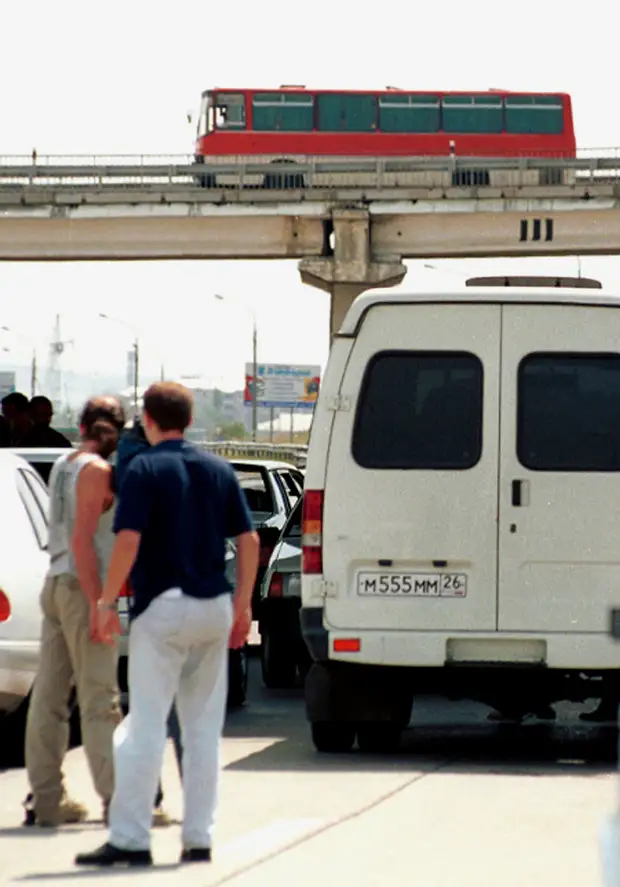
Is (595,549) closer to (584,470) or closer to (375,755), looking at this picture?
(584,470)

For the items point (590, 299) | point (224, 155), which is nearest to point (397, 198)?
point (224, 155)

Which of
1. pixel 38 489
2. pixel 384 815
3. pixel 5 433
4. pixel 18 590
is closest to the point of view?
pixel 384 815

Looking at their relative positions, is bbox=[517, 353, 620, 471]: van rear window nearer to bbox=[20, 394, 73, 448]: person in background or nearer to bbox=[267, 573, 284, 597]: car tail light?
bbox=[267, 573, 284, 597]: car tail light

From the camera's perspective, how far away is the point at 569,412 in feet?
37.0

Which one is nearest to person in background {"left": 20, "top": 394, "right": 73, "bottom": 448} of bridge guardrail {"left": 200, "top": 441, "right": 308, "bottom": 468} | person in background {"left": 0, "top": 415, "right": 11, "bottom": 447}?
person in background {"left": 0, "top": 415, "right": 11, "bottom": 447}

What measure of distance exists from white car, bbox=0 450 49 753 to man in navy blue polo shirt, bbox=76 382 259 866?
2895mm

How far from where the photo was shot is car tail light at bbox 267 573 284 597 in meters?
15.4

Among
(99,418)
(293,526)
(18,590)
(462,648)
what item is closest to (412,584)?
(462,648)

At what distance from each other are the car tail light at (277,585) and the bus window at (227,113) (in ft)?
158

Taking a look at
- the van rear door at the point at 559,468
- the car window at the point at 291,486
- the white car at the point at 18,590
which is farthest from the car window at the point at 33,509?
the car window at the point at 291,486

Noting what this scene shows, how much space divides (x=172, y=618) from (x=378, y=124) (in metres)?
57.9

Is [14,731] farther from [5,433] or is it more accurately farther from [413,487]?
[5,433]

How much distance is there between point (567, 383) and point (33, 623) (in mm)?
3013

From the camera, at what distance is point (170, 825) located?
885 centimetres
